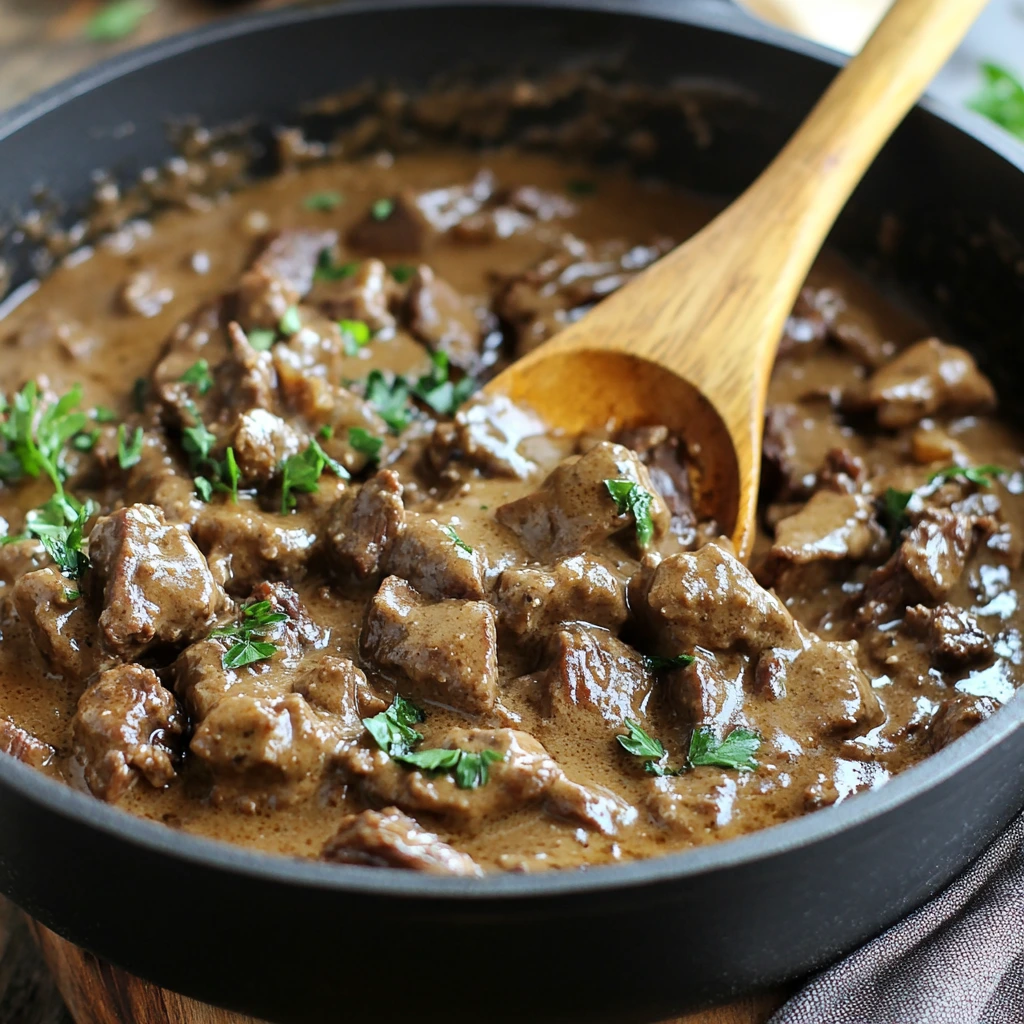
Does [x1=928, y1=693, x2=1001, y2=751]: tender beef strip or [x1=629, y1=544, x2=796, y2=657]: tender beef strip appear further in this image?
[x1=629, y1=544, x2=796, y2=657]: tender beef strip

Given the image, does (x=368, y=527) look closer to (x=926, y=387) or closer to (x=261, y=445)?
(x=261, y=445)

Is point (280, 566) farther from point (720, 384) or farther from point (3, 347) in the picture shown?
point (3, 347)

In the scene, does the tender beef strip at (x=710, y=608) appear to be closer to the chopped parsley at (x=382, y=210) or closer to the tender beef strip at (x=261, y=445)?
the tender beef strip at (x=261, y=445)

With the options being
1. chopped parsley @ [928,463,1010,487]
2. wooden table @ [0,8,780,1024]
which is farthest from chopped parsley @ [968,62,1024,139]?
wooden table @ [0,8,780,1024]

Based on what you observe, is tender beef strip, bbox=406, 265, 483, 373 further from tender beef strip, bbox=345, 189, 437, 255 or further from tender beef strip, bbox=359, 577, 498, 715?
tender beef strip, bbox=359, 577, 498, 715

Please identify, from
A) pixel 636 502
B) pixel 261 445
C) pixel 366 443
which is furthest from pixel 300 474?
pixel 636 502

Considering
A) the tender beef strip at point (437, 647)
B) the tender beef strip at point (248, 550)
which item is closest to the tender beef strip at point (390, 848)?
the tender beef strip at point (437, 647)

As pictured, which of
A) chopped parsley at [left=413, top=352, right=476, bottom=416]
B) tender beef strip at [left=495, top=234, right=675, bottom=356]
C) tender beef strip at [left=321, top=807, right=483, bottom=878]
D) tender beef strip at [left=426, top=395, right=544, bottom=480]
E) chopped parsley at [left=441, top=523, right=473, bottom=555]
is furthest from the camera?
tender beef strip at [left=495, top=234, right=675, bottom=356]
